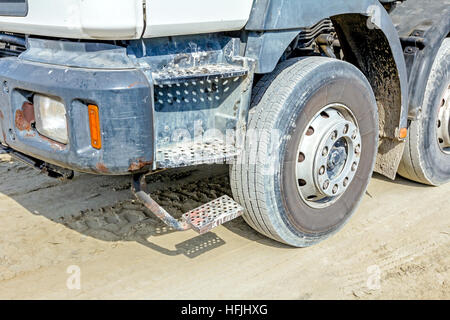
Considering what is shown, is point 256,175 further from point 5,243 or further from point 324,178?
point 5,243

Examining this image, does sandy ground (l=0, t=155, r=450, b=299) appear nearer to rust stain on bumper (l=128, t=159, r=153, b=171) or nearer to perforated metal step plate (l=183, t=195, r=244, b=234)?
perforated metal step plate (l=183, t=195, r=244, b=234)

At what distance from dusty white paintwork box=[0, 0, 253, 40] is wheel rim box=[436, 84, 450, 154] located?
7.10 feet

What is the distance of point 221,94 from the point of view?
2768 mm

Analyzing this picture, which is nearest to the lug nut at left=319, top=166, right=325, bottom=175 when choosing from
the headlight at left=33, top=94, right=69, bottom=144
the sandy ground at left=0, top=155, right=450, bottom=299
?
the sandy ground at left=0, top=155, right=450, bottom=299

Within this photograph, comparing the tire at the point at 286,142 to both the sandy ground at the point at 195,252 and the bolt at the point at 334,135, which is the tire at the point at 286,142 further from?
the sandy ground at the point at 195,252

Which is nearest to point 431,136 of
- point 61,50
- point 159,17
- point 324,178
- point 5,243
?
point 324,178

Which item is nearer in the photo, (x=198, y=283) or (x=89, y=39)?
(x=89, y=39)

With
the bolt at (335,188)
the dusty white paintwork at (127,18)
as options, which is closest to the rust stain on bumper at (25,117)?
the dusty white paintwork at (127,18)

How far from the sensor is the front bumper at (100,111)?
7.60 feet

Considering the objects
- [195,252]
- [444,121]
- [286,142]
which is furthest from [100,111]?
Result: [444,121]

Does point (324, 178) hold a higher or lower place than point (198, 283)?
higher

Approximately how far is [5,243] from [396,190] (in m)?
2.97

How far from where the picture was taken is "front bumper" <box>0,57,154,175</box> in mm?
2317

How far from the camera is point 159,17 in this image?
236 centimetres
